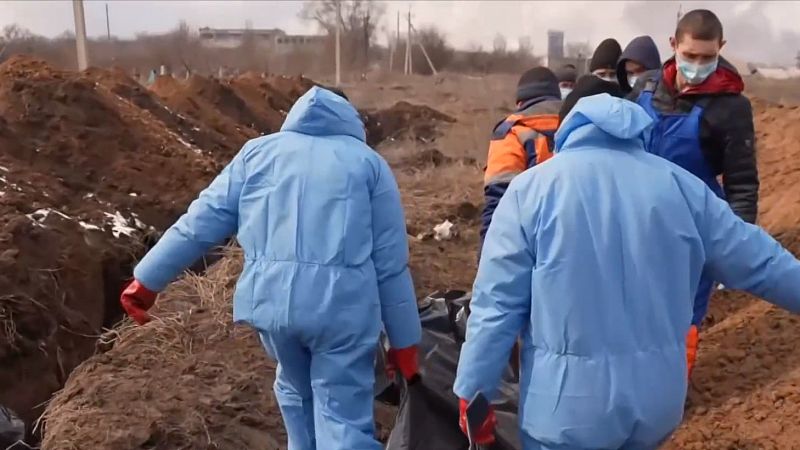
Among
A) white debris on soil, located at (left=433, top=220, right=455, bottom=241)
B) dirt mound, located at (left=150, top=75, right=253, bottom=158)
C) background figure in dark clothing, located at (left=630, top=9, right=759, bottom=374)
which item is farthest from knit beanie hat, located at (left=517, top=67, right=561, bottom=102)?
→ dirt mound, located at (left=150, top=75, right=253, bottom=158)

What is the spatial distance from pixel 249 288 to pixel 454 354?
115cm

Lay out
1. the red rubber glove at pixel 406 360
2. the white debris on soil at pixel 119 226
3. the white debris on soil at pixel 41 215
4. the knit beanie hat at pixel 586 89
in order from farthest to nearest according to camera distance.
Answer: the white debris on soil at pixel 119 226 → the white debris on soil at pixel 41 215 → the knit beanie hat at pixel 586 89 → the red rubber glove at pixel 406 360

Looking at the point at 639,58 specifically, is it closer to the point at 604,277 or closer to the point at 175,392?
the point at 604,277

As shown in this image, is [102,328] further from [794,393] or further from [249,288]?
[794,393]

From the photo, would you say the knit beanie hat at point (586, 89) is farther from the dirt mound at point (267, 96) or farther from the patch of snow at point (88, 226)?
the dirt mound at point (267, 96)

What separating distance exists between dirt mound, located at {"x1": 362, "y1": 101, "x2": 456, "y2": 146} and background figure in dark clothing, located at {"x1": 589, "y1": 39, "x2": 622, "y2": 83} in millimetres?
15303

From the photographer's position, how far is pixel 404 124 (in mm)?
23750

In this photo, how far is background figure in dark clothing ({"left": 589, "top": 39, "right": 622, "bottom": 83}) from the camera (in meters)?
5.27

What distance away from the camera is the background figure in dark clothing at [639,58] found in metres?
4.68

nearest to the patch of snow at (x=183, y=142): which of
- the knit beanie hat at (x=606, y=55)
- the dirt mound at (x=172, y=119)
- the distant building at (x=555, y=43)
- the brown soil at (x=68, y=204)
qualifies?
the brown soil at (x=68, y=204)

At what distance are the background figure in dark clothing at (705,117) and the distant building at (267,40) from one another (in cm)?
5279

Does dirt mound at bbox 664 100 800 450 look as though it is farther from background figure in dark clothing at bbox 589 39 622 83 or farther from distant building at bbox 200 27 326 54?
distant building at bbox 200 27 326 54

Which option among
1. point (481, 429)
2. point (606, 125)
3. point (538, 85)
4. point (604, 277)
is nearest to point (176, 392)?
point (481, 429)

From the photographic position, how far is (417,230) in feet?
30.0
